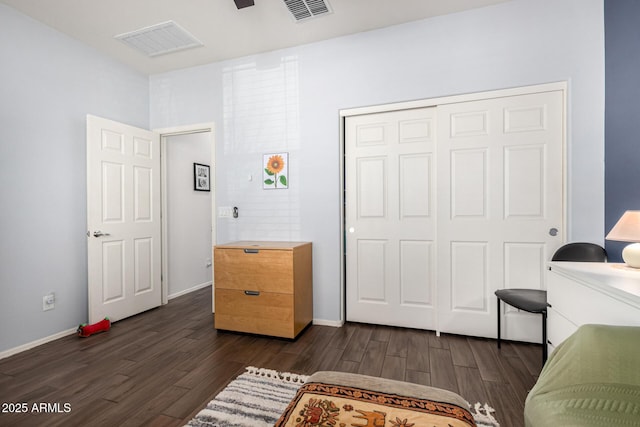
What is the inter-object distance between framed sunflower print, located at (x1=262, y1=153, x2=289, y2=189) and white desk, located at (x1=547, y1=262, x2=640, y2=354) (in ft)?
7.51

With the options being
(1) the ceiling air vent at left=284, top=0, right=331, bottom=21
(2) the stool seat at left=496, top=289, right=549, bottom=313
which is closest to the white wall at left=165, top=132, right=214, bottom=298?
(1) the ceiling air vent at left=284, top=0, right=331, bottom=21

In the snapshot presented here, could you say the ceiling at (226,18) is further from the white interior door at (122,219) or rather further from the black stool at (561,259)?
the black stool at (561,259)

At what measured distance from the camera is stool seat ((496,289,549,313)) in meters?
1.94

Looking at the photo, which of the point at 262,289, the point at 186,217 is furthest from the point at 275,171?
the point at 186,217

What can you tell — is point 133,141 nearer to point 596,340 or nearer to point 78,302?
point 78,302

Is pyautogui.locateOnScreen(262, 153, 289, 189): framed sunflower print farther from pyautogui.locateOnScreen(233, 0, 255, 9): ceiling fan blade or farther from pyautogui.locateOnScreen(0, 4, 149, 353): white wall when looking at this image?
pyautogui.locateOnScreen(0, 4, 149, 353): white wall

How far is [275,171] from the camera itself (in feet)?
10.2

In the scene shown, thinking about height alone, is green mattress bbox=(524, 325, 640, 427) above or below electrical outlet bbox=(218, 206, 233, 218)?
below

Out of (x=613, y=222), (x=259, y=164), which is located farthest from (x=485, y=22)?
(x=259, y=164)

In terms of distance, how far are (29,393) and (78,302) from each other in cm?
121

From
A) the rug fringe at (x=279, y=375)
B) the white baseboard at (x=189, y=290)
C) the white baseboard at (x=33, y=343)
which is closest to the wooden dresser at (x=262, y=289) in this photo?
the rug fringe at (x=279, y=375)

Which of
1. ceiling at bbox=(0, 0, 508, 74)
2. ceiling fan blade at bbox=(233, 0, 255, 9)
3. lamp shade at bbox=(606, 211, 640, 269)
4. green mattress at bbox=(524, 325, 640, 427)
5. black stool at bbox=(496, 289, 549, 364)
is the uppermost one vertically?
ceiling at bbox=(0, 0, 508, 74)

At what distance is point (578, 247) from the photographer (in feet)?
7.08

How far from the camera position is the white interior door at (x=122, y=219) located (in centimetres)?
285
